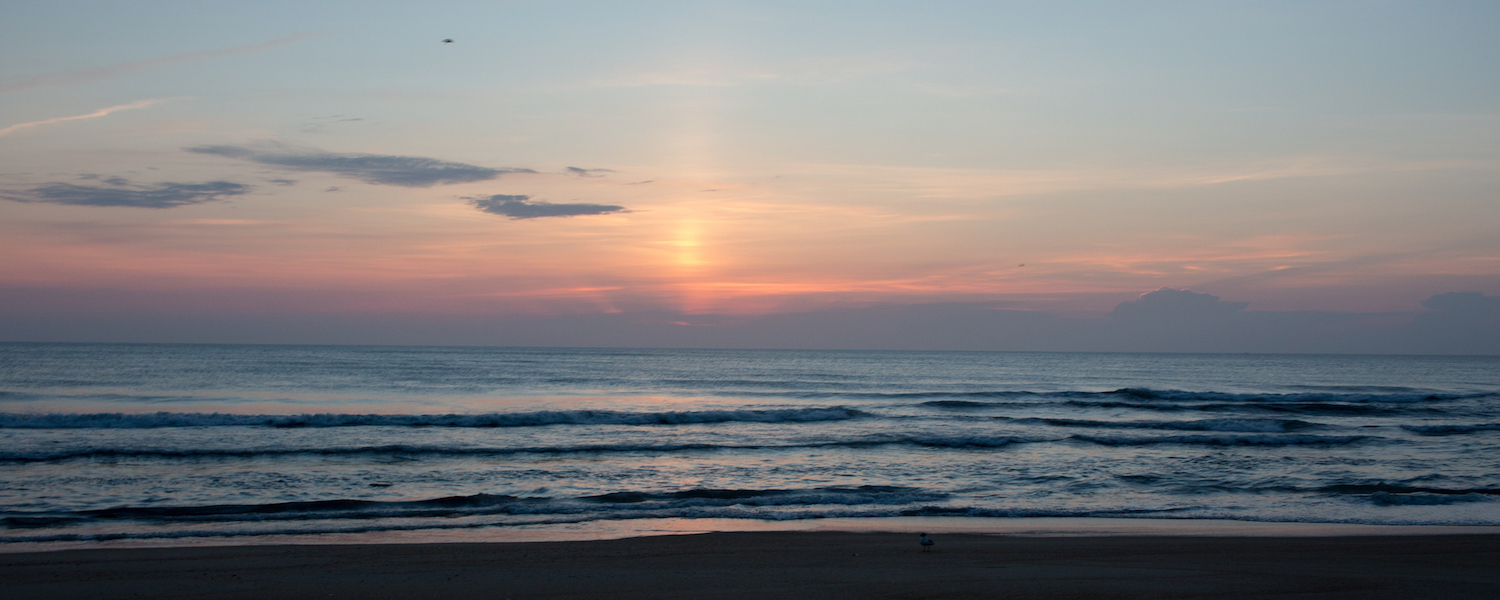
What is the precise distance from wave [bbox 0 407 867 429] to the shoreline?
51.7ft

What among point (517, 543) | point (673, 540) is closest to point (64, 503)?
point (517, 543)

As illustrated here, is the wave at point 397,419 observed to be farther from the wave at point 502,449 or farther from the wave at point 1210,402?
the wave at point 1210,402

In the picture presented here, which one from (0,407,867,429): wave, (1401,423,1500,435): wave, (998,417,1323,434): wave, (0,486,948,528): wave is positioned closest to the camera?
(0,486,948,528): wave

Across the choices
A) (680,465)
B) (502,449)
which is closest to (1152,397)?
(680,465)

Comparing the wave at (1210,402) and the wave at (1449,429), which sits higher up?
the wave at (1449,429)

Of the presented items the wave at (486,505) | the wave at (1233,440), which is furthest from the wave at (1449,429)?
the wave at (486,505)

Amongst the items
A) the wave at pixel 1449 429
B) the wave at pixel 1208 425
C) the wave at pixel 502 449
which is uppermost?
the wave at pixel 502 449

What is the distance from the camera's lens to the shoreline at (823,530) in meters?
10.9

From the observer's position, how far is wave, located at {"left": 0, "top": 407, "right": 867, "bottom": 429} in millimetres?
25453

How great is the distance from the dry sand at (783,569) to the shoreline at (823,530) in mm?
638

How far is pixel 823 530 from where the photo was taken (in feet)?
38.9

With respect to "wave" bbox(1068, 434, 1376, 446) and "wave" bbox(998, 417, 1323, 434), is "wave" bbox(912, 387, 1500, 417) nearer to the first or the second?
"wave" bbox(998, 417, 1323, 434)

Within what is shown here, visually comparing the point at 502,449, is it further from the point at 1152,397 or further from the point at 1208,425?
the point at 1152,397

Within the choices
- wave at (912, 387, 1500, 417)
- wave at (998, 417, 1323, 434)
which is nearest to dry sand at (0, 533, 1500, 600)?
wave at (998, 417, 1323, 434)
